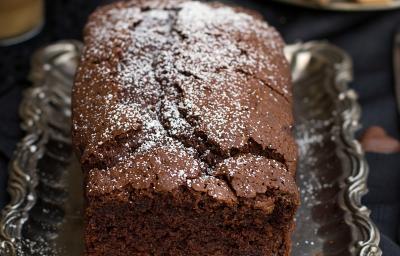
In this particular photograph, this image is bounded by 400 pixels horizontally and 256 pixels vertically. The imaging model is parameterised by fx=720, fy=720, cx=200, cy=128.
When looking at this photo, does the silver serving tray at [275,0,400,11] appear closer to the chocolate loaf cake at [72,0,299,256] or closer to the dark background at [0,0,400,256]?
the dark background at [0,0,400,256]

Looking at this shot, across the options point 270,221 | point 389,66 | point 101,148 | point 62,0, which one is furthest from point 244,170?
point 62,0

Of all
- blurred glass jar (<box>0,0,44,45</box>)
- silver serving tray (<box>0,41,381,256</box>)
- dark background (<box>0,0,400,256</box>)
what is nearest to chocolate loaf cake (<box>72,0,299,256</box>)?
silver serving tray (<box>0,41,381,256</box>)

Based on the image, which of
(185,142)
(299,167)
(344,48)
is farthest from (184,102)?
(344,48)

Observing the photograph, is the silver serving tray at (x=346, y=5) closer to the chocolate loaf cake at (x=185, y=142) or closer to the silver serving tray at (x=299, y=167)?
the silver serving tray at (x=299, y=167)

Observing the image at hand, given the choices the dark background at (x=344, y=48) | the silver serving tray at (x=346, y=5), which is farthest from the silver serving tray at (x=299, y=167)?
the silver serving tray at (x=346, y=5)

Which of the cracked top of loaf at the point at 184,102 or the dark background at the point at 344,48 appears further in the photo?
the dark background at the point at 344,48

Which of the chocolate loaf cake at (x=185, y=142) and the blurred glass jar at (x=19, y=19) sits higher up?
the chocolate loaf cake at (x=185, y=142)

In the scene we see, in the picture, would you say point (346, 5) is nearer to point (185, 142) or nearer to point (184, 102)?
point (184, 102)
